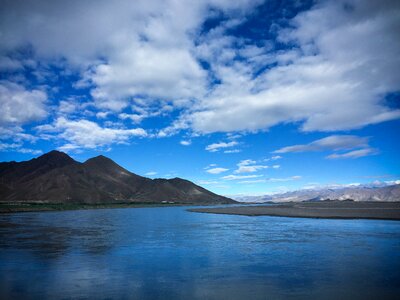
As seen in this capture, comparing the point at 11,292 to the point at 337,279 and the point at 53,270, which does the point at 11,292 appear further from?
the point at 337,279

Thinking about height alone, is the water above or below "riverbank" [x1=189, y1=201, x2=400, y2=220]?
below

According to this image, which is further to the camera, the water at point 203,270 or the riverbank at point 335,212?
the riverbank at point 335,212

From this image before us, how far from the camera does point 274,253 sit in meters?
24.1

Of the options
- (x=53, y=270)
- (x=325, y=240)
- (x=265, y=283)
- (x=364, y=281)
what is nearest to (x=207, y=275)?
(x=265, y=283)

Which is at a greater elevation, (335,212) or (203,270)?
(335,212)

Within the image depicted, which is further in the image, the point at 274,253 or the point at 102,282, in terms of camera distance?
the point at 274,253

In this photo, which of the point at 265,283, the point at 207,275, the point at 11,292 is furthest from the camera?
the point at 207,275

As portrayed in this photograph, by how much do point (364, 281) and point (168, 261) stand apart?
12561mm

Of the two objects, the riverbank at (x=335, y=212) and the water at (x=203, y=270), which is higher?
the riverbank at (x=335, y=212)

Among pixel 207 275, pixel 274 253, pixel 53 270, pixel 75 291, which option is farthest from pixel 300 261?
pixel 53 270

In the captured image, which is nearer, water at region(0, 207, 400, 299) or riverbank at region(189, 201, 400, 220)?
water at region(0, 207, 400, 299)

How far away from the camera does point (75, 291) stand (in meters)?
14.3

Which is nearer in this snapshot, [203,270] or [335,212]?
[203,270]

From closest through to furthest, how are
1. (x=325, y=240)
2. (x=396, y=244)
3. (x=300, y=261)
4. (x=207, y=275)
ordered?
1. (x=207, y=275)
2. (x=300, y=261)
3. (x=396, y=244)
4. (x=325, y=240)
